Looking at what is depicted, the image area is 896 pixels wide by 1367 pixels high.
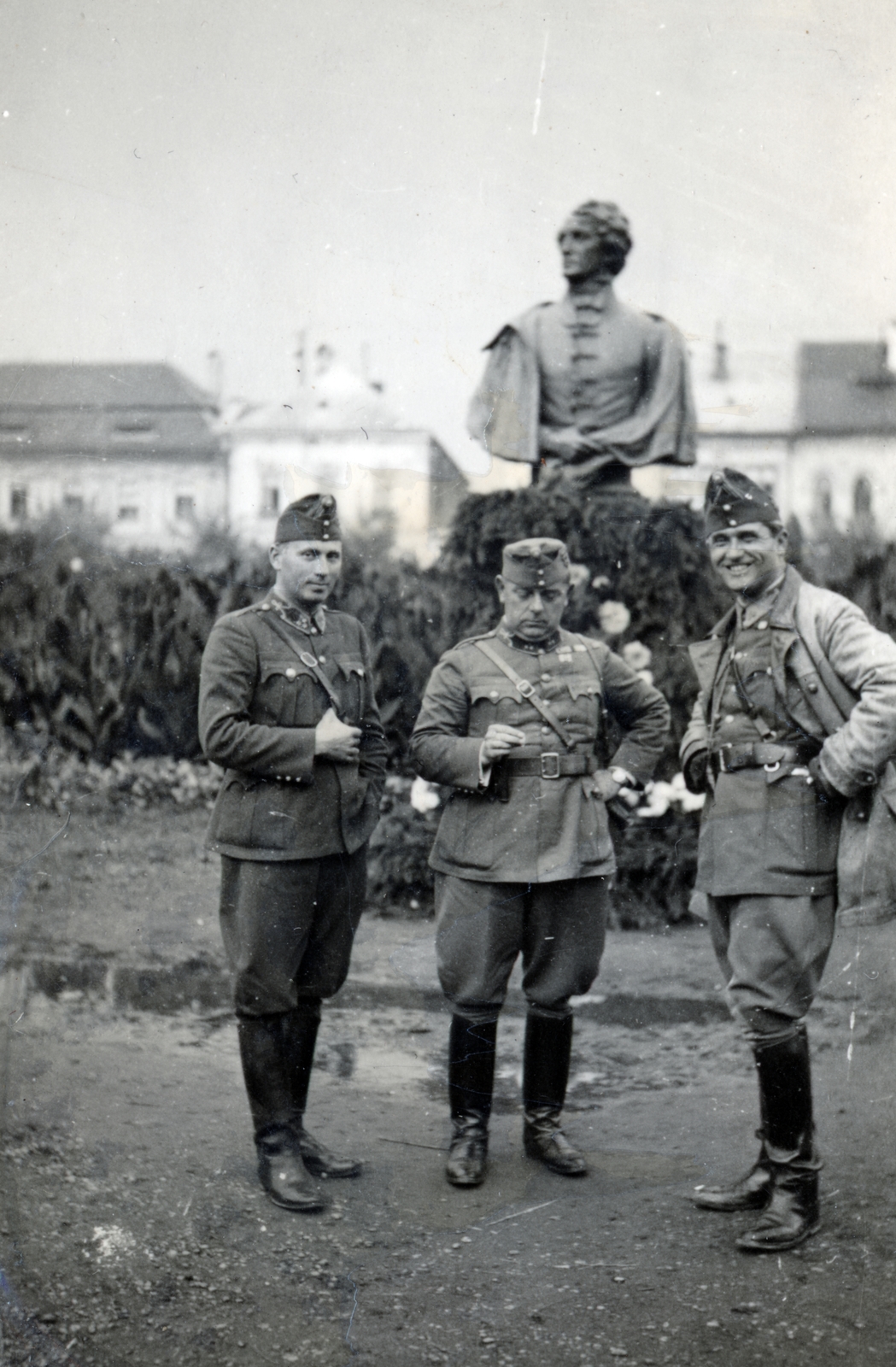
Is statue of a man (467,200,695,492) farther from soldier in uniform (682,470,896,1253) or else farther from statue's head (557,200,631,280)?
soldier in uniform (682,470,896,1253)

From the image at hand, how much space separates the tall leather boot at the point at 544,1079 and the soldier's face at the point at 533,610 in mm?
1007

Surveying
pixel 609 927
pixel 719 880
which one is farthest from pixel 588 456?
pixel 719 880

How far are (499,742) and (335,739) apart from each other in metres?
0.41

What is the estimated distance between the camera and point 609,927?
4559mm

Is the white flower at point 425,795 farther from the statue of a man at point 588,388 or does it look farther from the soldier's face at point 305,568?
the soldier's face at point 305,568

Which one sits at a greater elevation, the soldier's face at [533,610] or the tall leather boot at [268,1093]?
the soldier's face at [533,610]

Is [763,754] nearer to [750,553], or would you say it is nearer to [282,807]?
[750,553]

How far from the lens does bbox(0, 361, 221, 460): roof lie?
3613 mm

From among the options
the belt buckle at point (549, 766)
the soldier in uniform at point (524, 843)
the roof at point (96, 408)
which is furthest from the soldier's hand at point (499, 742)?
the roof at point (96, 408)

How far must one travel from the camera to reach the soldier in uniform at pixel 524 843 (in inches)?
123

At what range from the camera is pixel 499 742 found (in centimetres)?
305

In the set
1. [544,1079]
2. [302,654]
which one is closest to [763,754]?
[544,1079]

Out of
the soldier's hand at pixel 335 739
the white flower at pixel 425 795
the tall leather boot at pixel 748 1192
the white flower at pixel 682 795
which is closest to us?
the tall leather boot at pixel 748 1192

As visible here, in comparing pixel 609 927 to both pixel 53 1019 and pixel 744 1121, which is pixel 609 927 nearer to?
pixel 744 1121
